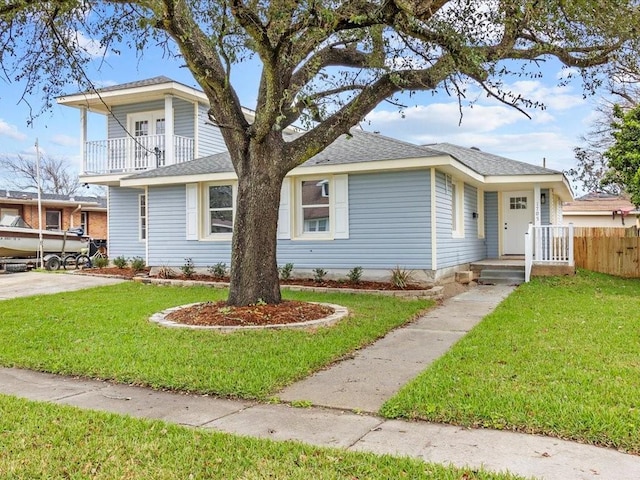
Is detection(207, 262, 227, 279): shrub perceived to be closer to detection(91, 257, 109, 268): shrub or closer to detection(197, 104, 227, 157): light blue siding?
detection(91, 257, 109, 268): shrub

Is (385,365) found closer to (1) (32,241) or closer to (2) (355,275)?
(2) (355,275)

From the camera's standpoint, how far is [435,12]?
7.43 m

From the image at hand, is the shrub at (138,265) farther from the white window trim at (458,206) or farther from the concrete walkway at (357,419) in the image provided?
the concrete walkway at (357,419)

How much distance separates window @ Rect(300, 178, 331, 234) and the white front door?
7.12 metres

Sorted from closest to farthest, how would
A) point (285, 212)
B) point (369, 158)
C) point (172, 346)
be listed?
point (172, 346) → point (369, 158) → point (285, 212)

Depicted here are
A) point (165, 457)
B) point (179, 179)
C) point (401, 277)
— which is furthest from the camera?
point (179, 179)

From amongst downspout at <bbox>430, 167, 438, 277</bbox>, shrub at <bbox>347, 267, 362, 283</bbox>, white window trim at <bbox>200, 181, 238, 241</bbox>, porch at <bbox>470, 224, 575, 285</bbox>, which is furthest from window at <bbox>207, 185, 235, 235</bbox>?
porch at <bbox>470, 224, 575, 285</bbox>

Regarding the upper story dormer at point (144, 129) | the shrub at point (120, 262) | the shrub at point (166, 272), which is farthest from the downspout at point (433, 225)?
the shrub at point (120, 262)

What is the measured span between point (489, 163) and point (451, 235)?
196 inches

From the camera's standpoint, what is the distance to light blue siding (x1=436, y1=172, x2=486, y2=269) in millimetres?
11914

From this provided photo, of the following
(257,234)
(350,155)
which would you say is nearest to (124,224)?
(350,155)

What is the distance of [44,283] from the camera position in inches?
542

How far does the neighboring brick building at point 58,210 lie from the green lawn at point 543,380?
24.3m

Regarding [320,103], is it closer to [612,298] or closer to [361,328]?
[361,328]
